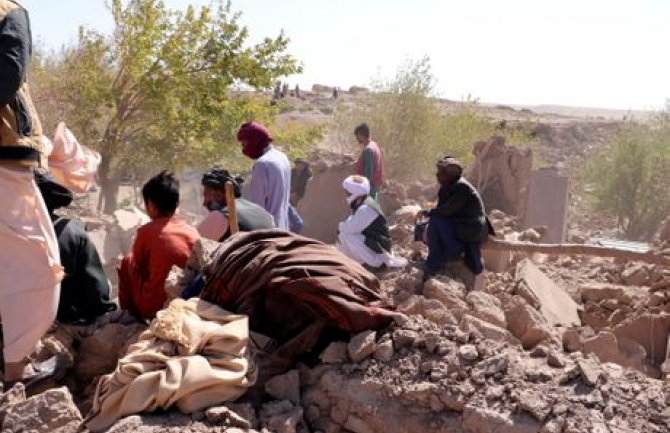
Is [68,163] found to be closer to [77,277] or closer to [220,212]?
[77,277]

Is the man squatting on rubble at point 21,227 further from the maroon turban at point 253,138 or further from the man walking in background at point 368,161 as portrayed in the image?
the man walking in background at point 368,161

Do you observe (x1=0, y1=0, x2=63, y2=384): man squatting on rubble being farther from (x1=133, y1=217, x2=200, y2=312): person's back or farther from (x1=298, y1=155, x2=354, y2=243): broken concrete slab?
(x1=298, y1=155, x2=354, y2=243): broken concrete slab

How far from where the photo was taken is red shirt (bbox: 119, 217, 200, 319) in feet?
13.1

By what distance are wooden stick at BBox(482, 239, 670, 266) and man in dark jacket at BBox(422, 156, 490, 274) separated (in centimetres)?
24

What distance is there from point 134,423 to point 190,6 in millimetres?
8734

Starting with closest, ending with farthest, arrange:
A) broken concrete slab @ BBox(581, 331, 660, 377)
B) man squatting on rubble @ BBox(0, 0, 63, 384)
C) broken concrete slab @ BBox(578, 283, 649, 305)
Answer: man squatting on rubble @ BBox(0, 0, 63, 384), broken concrete slab @ BBox(581, 331, 660, 377), broken concrete slab @ BBox(578, 283, 649, 305)

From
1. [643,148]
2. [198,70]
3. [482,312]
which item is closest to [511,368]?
[482,312]

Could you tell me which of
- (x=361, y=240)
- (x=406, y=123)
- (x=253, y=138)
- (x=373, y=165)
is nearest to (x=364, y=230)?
(x=361, y=240)

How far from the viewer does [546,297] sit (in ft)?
24.6

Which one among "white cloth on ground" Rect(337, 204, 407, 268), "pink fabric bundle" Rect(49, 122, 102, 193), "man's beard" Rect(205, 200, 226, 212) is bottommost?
"white cloth on ground" Rect(337, 204, 407, 268)

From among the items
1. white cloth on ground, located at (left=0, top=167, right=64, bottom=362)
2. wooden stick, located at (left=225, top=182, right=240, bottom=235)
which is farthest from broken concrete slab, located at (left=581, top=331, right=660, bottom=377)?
white cloth on ground, located at (left=0, top=167, right=64, bottom=362)

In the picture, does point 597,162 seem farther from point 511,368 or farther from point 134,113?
point 511,368

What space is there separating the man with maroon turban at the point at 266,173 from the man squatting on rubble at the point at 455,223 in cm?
176

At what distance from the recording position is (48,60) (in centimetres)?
1300
